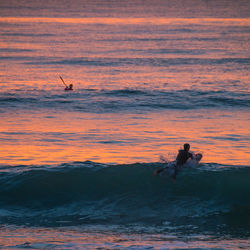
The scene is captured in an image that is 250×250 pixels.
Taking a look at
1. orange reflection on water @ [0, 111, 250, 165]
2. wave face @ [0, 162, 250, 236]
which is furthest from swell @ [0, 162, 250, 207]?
orange reflection on water @ [0, 111, 250, 165]

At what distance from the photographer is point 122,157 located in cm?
1902

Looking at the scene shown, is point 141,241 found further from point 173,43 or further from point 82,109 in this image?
point 173,43

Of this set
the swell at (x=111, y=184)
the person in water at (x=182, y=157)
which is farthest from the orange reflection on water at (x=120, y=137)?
the person in water at (x=182, y=157)

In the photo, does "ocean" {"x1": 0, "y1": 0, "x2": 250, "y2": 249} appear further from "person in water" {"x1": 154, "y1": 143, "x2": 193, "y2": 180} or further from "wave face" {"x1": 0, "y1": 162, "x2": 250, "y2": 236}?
"person in water" {"x1": 154, "y1": 143, "x2": 193, "y2": 180}

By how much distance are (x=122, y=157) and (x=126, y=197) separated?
9.67 ft

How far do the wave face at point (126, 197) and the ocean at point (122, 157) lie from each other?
3 cm

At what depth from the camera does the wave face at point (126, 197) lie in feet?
47.0

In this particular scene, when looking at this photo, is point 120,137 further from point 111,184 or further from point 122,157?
point 111,184

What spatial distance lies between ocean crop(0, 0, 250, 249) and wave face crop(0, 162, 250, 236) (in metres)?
0.03

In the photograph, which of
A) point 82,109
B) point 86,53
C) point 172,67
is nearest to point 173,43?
point 86,53

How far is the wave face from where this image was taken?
14336 millimetres

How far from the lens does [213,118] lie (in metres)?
26.2

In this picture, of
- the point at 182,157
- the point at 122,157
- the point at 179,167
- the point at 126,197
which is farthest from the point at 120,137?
the point at 182,157

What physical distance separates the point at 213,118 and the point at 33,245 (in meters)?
16.2
